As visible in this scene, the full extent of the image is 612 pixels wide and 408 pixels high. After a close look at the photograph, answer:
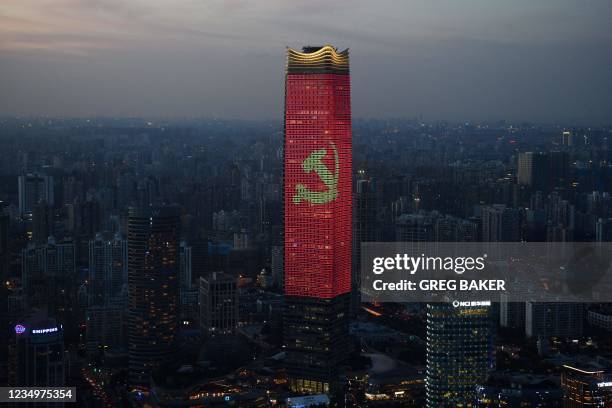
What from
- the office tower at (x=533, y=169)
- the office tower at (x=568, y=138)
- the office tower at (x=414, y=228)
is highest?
the office tower at (x=568, y=138)

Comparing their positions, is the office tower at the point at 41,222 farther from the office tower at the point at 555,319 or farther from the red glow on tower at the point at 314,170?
the office tower at the point at 555,319

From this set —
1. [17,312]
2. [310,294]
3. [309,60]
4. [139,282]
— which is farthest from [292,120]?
[17,312]

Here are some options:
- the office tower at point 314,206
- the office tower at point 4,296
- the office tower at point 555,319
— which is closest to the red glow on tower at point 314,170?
the office tower at point 314,206

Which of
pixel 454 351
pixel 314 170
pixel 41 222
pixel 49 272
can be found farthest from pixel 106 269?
pixel 454 351

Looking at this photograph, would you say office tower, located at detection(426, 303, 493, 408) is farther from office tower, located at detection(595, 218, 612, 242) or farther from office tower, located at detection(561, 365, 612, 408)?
office tower, located at detection(595, 218, 612, 242)

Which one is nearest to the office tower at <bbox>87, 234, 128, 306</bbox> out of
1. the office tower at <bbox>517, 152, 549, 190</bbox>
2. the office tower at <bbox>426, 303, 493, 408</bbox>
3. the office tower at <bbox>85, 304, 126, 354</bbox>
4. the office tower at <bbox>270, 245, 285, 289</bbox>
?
the office tower at <bbox>85, 304, 126, 354</bbox>
